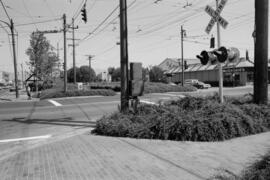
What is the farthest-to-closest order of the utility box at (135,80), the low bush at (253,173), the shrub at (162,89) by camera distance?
the shrub at (162,89), the utility box at (135,80), the low bush at (253,173)

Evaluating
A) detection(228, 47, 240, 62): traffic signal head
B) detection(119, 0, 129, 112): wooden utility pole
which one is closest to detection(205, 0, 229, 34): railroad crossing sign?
detection(228, 47, 240, 62): traffic signal head

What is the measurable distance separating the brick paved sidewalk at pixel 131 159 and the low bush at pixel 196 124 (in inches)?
13.2

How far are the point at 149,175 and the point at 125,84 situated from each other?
18.4 ft

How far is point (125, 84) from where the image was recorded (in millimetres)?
9758

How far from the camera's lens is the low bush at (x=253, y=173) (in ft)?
13.0

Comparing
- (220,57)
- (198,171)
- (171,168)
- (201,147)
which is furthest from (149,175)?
(220,57)

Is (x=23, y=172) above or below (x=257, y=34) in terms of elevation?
below

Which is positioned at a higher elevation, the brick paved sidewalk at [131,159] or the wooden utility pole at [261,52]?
the wooden utility pole at [261,52]

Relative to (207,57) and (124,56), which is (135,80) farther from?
(207,57)

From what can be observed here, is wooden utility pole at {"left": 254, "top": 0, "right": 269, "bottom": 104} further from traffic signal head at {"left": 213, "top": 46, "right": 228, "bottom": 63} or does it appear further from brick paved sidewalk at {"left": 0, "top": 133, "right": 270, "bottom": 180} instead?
brick paved sidewalk at {"left": 0, "top": 133, "right": 270, "bottom": 180}

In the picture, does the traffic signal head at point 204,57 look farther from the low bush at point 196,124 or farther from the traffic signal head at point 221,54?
the low bush at point 196,124

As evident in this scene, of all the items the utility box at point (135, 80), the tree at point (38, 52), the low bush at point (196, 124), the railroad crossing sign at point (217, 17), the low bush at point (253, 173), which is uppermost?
the tree at point (38, 52)

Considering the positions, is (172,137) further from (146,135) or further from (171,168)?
(171,168)

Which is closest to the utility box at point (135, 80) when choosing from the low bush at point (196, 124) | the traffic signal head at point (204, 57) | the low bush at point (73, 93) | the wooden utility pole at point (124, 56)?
the wooden utility pole at point (124, 56)
